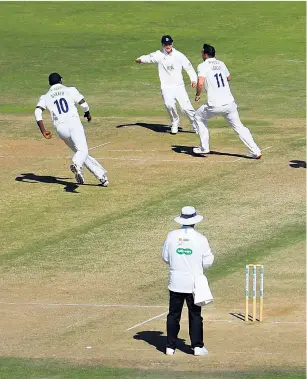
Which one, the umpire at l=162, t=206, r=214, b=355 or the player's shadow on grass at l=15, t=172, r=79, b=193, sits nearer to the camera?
the umpire at l=162, t=206, r=214, b=355

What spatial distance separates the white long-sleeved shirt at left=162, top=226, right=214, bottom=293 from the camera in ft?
59.6

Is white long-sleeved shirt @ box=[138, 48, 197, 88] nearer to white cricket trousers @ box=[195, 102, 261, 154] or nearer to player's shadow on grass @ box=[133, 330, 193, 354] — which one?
white cricket trousers @ box=[195, 102, 261, 154]

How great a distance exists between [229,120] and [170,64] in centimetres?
295

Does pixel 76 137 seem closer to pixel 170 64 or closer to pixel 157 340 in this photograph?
pixel 170 64

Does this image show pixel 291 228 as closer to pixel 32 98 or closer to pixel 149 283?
pixel 149 283

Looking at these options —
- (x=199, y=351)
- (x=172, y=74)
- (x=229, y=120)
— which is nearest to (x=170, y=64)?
(x=172, y=74)

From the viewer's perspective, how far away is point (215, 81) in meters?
28.7

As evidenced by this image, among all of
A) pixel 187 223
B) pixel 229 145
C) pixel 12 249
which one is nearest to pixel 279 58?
pixel 229 145

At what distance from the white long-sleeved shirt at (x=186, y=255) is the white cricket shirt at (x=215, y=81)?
10.7 m

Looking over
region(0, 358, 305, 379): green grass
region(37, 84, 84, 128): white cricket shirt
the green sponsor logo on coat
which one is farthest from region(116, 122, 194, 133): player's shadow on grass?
region(0, 358, 305, 379): green grass

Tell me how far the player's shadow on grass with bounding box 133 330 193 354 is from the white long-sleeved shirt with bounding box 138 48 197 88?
501 inches

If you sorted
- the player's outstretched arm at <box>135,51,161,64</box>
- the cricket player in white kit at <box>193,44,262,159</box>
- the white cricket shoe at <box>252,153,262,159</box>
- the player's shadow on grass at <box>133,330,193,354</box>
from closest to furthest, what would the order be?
the player's shadow on grass at <box>133,330,193,354</box> → the cricket player in white kit at <box>193,44,262,159</box> → the white cricket shoe at <box>252,153,262,159</box> → the player's outstretched arm at <box>135,51,161,64</box>

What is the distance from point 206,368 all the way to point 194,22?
32312mm

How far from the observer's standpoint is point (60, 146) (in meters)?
32.0
